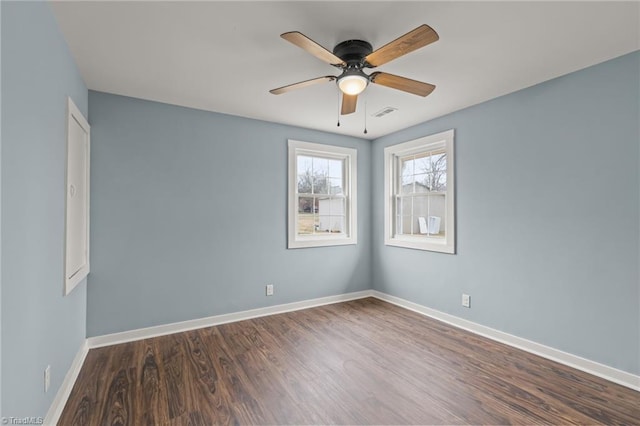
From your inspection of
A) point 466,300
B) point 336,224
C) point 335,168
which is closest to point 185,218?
point 336,224

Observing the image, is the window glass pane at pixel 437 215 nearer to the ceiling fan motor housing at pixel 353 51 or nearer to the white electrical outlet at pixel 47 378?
the ceiling fan motor housing at pixel 353 51

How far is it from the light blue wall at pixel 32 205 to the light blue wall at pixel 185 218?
959mm

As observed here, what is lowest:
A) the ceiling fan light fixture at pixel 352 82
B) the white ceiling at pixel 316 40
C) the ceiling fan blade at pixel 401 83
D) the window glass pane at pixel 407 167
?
the window glass pane at pixel 407 167

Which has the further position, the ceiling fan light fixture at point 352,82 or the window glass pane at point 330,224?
the window glass pane at point 330,224

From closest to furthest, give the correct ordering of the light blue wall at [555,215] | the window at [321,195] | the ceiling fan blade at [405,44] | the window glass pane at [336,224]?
the ceiling fan blade at [405,44]
the light blue wall at [555,215]
the window at [321,195]
the window glass pane at [336,224]

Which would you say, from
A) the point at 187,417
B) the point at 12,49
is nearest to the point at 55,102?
the point at 12,49

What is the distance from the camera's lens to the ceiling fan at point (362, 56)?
1.79 meters

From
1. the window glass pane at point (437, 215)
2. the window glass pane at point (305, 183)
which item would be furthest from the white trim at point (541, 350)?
the window glass pane at point (305, 183)

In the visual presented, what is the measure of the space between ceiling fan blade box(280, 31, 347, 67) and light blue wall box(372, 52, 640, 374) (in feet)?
6.83

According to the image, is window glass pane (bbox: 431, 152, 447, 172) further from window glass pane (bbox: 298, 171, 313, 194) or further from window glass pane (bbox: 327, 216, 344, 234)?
window glass pane (bbox: 298, 171, 313, 194)

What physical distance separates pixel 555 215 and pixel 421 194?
1.67 m

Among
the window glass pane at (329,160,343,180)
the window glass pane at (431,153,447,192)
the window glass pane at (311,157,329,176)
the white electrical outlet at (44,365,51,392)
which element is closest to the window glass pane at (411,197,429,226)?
the window glass pane at (431,153,447,192)

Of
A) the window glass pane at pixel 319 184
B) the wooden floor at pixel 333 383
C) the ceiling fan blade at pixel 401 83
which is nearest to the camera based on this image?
the wooden floor at pixel 333 383

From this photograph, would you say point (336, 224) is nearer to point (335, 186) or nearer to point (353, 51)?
point (335, 186)
